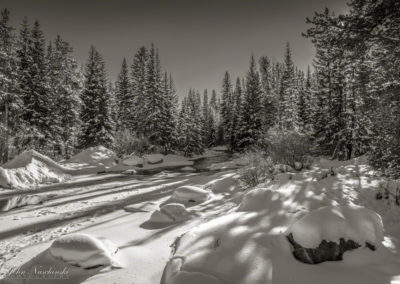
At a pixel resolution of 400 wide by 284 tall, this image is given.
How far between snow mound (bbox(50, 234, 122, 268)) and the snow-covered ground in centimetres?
2

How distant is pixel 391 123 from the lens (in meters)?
6.10

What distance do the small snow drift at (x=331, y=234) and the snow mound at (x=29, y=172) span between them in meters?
11.9

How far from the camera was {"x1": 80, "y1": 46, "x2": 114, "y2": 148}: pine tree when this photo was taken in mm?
25188

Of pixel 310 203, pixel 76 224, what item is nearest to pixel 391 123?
pixel 310 203

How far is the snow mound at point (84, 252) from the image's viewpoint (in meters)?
3.76

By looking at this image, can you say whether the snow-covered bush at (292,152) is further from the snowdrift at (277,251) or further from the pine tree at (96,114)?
the pine tree at (96,114)

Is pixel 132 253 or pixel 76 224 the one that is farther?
pixel 76 224

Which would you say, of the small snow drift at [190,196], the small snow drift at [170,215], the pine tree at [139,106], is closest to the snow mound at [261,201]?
the small snow drift at [170,215]

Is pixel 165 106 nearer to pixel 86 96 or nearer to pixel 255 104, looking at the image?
pixel 86 96

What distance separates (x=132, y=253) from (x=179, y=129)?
29331 millimetres

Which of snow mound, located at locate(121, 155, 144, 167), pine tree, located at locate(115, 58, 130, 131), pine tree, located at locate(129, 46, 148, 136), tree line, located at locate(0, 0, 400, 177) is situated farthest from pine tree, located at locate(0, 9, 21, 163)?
pine tree, located at locate(115, 58, 130, 131)

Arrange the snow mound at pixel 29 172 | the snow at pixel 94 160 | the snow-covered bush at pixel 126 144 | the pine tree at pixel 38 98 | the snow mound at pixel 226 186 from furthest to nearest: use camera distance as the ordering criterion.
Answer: the snow-covered bush at pixel 126 144 → the pine tree at pixel 38 98 → the snow at pixel 94 160 → the snow mound at pixel 29 172 → the snow mound at pixel 226 186

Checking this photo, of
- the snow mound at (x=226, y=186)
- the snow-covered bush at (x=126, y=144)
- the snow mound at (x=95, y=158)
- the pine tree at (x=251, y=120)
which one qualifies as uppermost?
the pine tree at (x=251, y=120)

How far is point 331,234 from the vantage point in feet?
12.1
